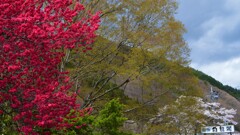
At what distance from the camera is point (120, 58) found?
1892 cm

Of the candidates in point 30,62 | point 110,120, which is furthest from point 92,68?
point 30,62

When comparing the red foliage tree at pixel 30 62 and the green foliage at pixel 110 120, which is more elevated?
the red foliage tree at pixel 30 62

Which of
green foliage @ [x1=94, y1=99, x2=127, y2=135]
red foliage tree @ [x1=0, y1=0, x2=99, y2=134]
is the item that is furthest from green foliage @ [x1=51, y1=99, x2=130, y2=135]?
red foliage tree @ [x1=0, y1=0, x2=99, y2=134]

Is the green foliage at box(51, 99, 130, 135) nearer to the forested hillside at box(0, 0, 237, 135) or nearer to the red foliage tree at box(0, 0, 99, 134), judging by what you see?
the forested hillside at box(0, 0, 237, 135)

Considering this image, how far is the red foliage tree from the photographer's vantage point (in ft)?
20.4

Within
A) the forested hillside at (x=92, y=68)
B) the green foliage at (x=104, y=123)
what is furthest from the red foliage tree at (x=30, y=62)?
the green foliage at (x=104, y=123)

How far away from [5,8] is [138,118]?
47.8 feet

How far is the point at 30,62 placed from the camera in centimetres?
650

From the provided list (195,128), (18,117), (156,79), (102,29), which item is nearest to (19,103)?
(18,117)

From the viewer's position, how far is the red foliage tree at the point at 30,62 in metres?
6.21

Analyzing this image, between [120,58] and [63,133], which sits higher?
[120,58]

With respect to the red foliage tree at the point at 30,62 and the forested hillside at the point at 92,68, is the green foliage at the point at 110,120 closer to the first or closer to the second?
the forested hillside at the point at 92,68

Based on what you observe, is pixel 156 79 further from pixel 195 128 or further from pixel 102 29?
pixel 195 128

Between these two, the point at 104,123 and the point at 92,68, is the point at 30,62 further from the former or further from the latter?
the point at 92,68
